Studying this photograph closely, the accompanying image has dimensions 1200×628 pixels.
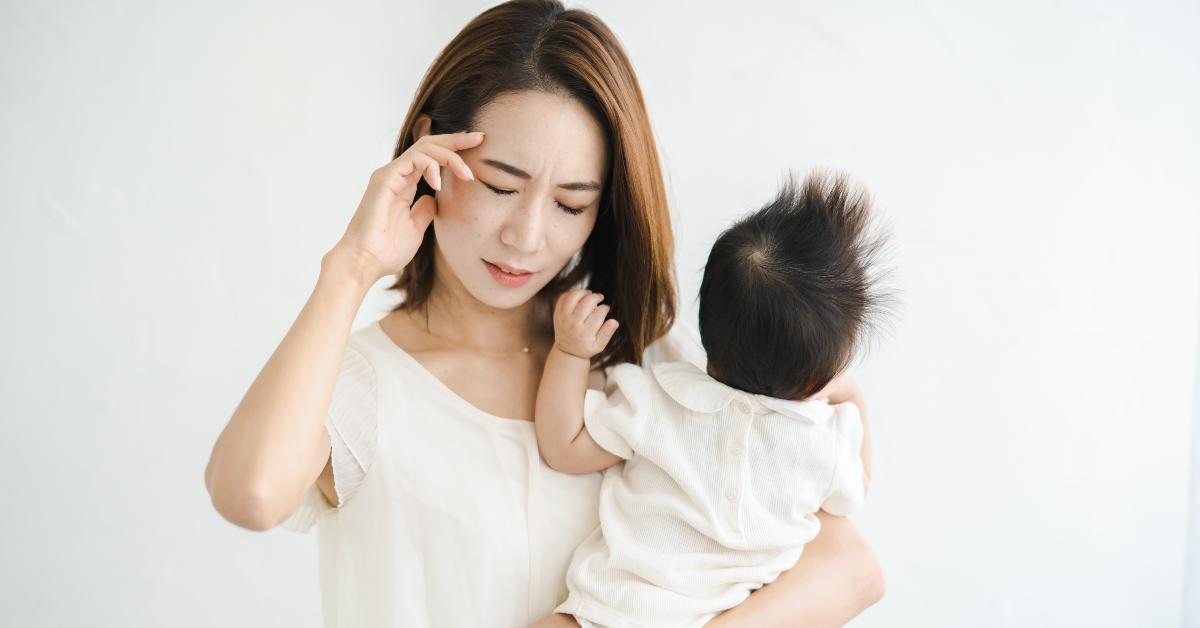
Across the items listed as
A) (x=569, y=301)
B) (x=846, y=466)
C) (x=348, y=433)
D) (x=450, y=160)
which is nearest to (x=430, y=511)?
(x=348, y=433)

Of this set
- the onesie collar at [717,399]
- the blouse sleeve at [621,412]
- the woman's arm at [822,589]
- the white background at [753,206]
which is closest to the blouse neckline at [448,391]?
the blouse sleeve at [621,412]

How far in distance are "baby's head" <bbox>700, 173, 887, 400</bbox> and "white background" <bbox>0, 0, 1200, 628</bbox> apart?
651 mm

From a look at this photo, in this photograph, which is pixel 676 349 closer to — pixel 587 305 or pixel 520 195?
pixel 587 305

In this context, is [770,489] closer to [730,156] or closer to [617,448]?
[617,448]

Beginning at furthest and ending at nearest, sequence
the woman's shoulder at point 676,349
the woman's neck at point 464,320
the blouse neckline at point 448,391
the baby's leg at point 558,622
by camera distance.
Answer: the woman's shoulder at point 676,349 → the woman's neck at point 464,320 → the blouse neckline at point 448,391 → the baby's leg at point 558,622

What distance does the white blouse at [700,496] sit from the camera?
124cm

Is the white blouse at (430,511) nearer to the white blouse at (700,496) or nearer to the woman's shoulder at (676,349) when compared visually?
the white blouse at (700,496)

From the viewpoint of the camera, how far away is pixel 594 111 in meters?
1.30

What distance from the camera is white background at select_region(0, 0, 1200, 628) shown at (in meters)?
1.84

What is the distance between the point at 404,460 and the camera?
4.21ft

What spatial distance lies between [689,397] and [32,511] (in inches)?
55.5

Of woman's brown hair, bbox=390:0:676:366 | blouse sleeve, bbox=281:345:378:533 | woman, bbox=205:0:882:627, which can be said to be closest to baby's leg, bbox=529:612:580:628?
woman, bbox=205:0:882:627

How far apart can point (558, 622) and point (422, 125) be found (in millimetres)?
711

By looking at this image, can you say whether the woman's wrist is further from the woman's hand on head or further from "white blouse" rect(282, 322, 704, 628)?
"white blouse" rect(282, 322, 704, 628)
